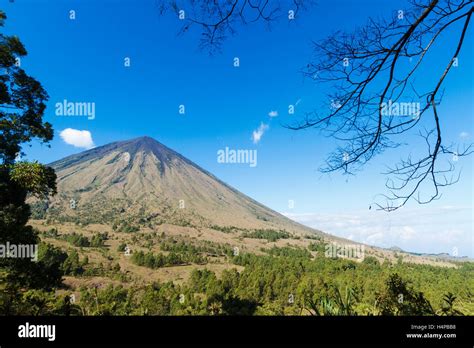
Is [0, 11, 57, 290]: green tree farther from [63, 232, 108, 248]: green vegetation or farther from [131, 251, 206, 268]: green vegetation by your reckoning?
[63, 232, 108, 248]: green vegetation

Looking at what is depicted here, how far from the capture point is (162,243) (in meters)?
92.2

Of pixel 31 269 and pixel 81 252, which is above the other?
pixel 31 269

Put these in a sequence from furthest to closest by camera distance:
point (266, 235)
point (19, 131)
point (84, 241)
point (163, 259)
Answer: point (266, 235)
point (84, 241)
point (163, 259)
point (19, 131)

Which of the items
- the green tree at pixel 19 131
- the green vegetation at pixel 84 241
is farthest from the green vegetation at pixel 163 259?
the green tree at pixel 19 131

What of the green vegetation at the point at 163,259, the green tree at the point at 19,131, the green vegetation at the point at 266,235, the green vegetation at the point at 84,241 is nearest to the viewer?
the green tree at the point at 19,131

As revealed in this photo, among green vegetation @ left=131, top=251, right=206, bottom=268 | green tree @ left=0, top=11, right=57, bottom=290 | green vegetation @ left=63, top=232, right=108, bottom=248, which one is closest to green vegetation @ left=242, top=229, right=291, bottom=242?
green vegetation @ left=131, top=251, right=206, bottom=268

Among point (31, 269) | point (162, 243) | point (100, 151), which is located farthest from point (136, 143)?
point (31, 269)

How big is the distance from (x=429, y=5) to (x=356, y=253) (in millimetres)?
121203

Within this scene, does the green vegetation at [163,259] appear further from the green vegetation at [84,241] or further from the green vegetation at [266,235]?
the green vegetation at [266,235]

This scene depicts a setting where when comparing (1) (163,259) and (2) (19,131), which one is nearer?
(2) (19,131)

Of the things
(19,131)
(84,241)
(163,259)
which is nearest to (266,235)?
(163,259)

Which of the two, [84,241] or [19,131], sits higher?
[19,131]

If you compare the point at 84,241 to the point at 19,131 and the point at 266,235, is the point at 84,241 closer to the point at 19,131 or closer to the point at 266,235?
the point at 266,235
